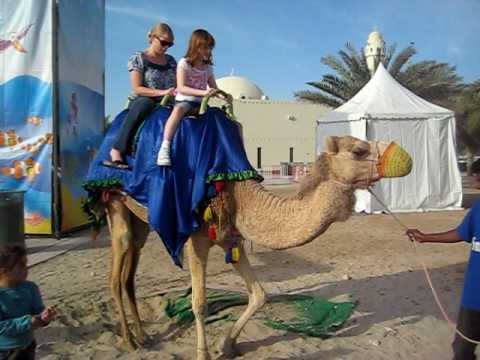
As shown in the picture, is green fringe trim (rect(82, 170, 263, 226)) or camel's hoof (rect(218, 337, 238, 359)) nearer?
green fringe trim (rect(82, 170, 263, 226))

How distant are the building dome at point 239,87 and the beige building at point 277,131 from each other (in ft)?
14.2

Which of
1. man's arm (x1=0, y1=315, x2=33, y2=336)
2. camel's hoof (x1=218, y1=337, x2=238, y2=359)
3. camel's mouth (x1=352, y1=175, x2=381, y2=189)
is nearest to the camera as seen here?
man's arm (x1=0, y1=315, x2=33, y2=336)

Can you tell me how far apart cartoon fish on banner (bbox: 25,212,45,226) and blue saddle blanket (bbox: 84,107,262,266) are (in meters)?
6.21

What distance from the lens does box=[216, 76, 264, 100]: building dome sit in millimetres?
41084

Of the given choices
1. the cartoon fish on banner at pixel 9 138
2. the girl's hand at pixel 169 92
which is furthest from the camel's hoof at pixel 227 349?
the cartoon fish on banner at pixel 9 138

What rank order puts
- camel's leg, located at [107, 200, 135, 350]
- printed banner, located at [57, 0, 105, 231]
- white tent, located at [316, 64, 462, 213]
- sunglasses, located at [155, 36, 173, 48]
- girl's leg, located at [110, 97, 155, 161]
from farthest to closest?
white tent, located at [316, 64, 462, 213], printed banner, located at [57, 0, 105, 231], camel's leg, located at [107, 200, 135, 350], sunglasses, located at [155, 36, 173, 48], girl's leg, located at [110, 97, 155, 161]

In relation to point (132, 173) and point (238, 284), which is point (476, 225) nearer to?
point (132, 173)

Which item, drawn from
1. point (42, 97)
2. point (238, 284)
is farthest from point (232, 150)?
point (42, 97)

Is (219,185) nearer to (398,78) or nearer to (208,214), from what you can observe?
(208,214)

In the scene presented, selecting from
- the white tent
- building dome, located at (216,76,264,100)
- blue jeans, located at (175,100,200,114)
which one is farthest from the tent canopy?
→ building dome, located at (216,76,264,100)

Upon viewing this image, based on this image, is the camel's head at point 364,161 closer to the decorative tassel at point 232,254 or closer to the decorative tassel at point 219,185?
the decorative tassel at point 219,185

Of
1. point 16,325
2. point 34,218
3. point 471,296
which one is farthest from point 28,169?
point 471,296

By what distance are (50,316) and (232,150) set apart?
1.75 metres

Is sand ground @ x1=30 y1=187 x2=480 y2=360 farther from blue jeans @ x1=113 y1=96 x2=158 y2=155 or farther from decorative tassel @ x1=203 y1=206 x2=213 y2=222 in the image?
blue jeans @ x1=113 y1=96 x2=158 y2=155
